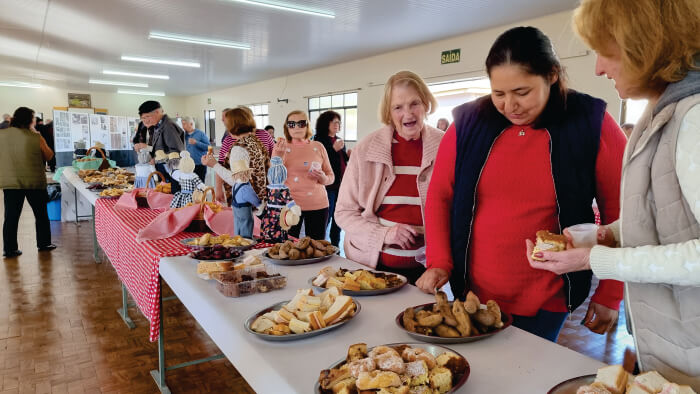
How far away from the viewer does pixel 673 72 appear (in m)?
0.72

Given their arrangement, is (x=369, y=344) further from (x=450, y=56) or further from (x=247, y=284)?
(x=450, y=56)

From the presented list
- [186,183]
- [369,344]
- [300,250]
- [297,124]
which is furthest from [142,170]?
[369,344]

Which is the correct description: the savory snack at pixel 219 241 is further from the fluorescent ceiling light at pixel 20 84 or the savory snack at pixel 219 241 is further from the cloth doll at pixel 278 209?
the fluorescent ceiling light at pixel 20 84

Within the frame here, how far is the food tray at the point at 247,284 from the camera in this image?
4.34 feet

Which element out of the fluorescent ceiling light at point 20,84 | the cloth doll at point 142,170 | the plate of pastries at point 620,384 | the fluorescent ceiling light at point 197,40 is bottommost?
the plate of pastries at point 620,384

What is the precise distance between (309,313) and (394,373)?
14.0 inches

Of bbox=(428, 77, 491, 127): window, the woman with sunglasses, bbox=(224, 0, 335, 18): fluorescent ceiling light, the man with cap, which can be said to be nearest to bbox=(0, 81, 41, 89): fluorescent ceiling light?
bbox=(224, 0, 335, 18): fluorescent ceiling light

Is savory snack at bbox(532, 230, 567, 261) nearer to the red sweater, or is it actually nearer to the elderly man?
the red sweater

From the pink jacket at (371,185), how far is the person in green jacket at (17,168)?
4.46 meters

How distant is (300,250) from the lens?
5.53ft

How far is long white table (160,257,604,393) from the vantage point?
85 cm

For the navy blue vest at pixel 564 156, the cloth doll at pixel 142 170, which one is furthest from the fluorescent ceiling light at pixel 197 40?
the navy blue vest at pixel 564 156

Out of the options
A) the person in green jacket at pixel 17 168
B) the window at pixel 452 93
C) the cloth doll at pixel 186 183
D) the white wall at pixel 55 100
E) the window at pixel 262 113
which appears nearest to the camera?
the cloth doll at pixel 186 183

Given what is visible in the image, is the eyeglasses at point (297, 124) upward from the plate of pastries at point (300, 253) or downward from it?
upward
